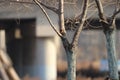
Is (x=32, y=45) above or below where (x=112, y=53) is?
below

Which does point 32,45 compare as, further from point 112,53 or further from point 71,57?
point 71,57

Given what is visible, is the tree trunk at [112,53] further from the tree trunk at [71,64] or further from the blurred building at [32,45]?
the blurred building at [32,45]

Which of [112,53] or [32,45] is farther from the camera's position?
[32,45]

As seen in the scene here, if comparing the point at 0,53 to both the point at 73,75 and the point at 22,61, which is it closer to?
the point at 22,61

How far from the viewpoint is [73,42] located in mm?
16406

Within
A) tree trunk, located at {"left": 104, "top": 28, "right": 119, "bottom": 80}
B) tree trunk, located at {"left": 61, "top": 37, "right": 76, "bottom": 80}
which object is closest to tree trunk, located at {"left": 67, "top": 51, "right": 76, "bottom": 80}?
tree trunk, located at {"left": 61, "top": 37, "right": 76, "bottom": 80}

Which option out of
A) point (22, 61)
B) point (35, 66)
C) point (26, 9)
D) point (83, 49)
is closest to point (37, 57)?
point (35, 66)

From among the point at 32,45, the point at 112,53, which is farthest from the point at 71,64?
the point at 32,45

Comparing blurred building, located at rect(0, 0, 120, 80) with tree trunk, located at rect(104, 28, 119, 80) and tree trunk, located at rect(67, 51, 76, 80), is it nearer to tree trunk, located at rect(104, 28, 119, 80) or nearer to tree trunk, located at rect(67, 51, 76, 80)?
tree trunk, located at rect(104, 28, 119, 80)

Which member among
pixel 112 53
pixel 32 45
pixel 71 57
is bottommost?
pixel 32 45

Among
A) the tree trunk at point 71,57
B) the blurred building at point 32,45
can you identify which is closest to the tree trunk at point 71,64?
the tree trunk at point 71,57

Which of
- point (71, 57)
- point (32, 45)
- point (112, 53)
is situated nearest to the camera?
point (71, 57)

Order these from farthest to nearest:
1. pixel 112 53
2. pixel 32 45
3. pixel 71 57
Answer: pixel 32 45 < pixel 112 53 < pixel 71 57

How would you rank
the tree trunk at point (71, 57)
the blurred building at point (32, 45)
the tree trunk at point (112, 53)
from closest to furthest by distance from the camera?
the tree trunk at point (71, 57), the tree trunk at point (112, 53), the blurred building at point (32, 45)
